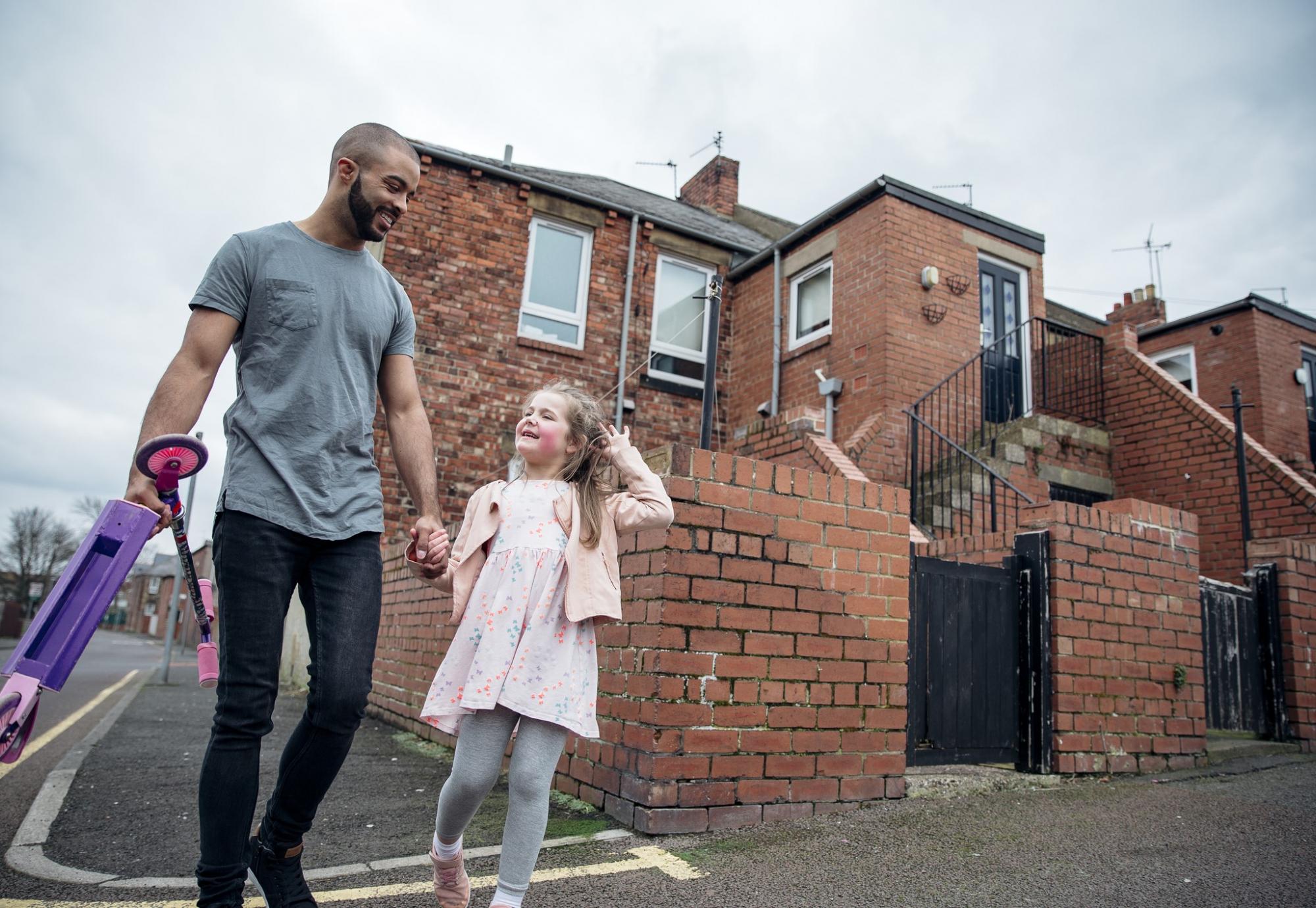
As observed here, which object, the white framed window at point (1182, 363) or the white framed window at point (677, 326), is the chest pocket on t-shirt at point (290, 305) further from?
the white framed window at point (1182, 363)

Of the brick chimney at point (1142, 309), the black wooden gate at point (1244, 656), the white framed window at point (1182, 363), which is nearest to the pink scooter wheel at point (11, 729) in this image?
the black wooden gate at point (1244, 656)

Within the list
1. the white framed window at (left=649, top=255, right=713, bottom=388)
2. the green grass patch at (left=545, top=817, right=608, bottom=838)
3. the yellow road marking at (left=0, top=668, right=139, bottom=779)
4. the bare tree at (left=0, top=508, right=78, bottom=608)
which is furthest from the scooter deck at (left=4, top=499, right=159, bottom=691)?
the bare tree at (left=0, top=508, right=78, bottom=608)

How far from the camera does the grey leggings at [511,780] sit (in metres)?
2.07

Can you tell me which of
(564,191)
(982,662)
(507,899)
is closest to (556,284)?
(564,191)

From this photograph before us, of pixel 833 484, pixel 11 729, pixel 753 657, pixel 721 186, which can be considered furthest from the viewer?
pixel 721 186

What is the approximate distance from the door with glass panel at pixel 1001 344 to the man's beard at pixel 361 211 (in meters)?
8.29

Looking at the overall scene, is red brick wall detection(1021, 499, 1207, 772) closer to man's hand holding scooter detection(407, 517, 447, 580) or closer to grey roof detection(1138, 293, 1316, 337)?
man's hand holding scooter detection(407, 517, 447, 580)

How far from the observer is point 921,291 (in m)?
9.38

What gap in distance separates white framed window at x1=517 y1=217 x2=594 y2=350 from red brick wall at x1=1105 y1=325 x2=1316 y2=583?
638 cm

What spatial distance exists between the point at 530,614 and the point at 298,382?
86 centimetres

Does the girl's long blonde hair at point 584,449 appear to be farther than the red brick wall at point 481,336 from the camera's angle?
No

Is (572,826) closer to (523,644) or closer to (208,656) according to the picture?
(523,644)

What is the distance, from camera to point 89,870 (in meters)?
2.68

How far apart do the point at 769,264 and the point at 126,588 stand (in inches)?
3312
